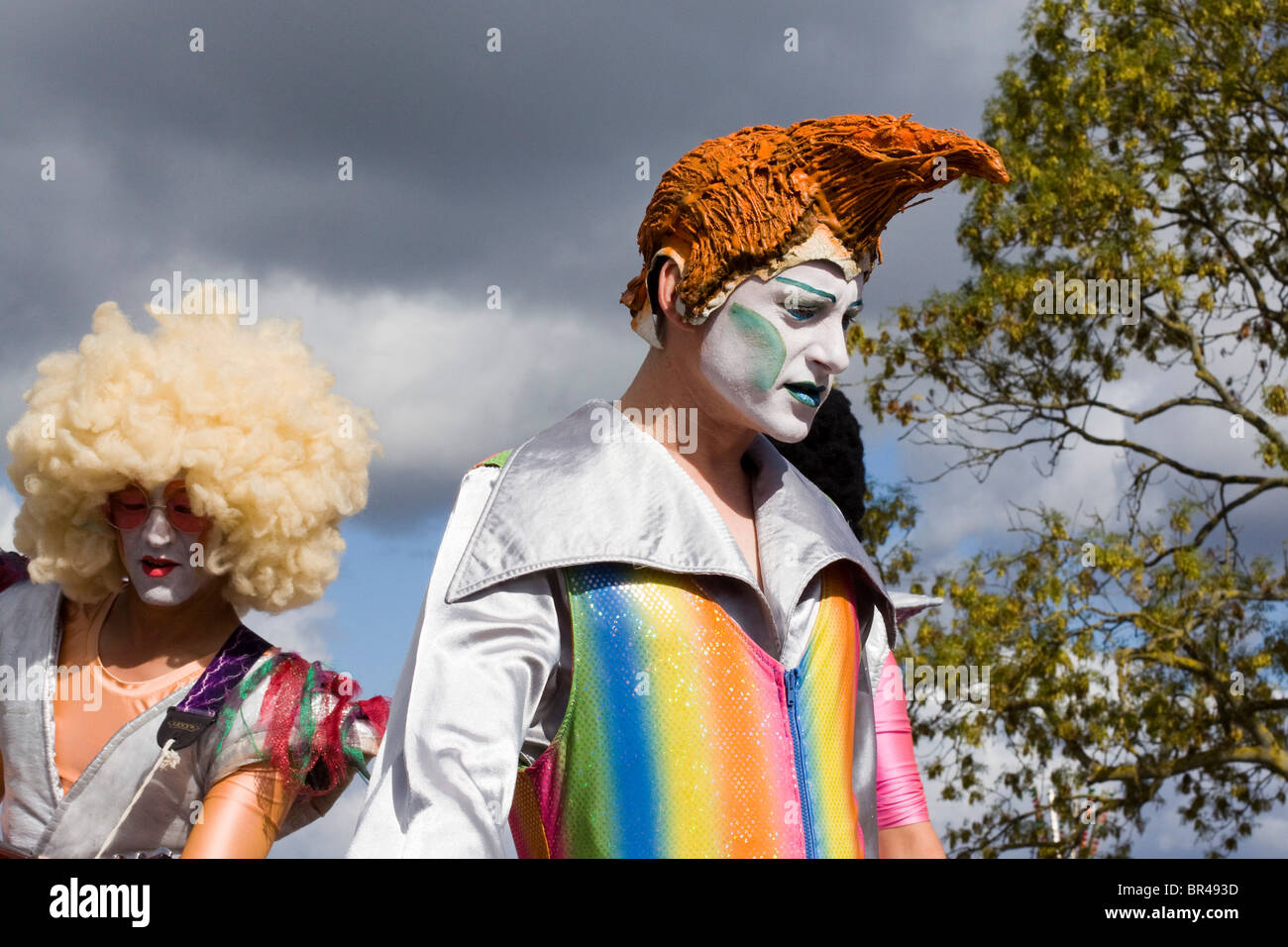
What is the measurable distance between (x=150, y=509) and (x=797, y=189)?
6.25ft

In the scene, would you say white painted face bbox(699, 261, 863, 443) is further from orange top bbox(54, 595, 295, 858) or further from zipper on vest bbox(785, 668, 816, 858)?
orange top bbox(54, 595, 295, 858)

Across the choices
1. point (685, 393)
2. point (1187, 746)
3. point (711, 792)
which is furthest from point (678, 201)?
point (1187, 746)

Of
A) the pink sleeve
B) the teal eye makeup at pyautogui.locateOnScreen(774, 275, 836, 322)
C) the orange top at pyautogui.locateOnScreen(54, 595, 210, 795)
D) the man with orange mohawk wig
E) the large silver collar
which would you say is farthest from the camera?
the orange top at pyautogui.locateOnScreen(54, 595, 210, 795)

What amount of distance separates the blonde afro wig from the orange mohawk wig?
1.39m

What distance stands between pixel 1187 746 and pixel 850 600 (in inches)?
297

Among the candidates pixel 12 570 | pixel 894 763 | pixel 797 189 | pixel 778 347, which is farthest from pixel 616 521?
pixel 12 570

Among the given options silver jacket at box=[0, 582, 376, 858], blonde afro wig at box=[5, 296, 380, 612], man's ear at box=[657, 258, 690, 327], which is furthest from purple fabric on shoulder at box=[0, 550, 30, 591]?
man's ear at box=[657, 258, 690, 327]

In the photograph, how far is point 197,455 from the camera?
3.41 metres

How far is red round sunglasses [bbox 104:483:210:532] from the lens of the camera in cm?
348

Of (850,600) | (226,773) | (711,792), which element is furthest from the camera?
(226,773)

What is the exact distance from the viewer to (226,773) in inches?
128

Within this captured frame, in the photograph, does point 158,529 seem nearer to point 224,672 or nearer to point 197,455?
point 197,455

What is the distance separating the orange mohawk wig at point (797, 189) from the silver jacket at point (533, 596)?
369mm
